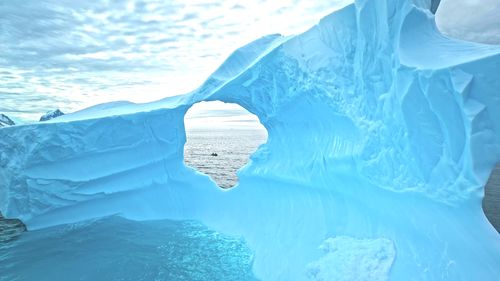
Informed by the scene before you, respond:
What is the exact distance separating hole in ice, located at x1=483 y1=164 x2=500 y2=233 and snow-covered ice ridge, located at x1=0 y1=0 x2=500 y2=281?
308 inches

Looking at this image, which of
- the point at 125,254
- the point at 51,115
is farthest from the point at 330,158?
the point at 51,115

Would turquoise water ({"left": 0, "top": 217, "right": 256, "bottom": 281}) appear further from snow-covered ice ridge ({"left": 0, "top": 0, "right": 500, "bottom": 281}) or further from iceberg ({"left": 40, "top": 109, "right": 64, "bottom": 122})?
iceberg ({"left": 40, "top": 109, "right": 64, "bottom": 122})

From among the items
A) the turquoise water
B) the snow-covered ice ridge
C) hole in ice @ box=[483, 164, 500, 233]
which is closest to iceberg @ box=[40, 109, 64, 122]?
the snow-covered ice ridge

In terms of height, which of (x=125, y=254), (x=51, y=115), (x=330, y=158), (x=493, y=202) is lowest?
(x=493, y=202)

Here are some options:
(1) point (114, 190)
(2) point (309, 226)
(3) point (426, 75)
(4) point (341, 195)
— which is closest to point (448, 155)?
(3) point (426, 75)

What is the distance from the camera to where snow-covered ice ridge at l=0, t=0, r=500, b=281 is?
4.80 metres

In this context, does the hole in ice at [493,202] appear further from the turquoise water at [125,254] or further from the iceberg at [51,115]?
the iceberg at [51,115]

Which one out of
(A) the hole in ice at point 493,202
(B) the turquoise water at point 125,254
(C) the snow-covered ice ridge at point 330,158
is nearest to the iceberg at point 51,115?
(C) the snow-covered ice ridge at point 330,158

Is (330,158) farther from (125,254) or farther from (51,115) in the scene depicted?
(51,115)

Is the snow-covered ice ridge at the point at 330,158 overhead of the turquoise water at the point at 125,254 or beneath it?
overhead

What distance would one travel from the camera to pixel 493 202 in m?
15.0

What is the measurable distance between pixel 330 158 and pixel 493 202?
1220 cm

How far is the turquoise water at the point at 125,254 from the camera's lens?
24.7ft

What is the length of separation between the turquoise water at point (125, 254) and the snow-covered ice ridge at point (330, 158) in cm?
66
